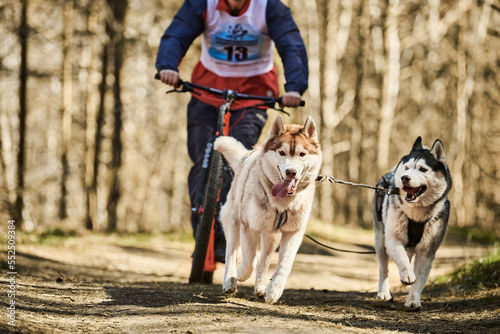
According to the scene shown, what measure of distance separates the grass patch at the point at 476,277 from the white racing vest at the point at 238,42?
280 centimetres

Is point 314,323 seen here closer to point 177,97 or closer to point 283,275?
point 283,275

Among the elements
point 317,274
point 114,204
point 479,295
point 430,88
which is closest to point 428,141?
point 430,88

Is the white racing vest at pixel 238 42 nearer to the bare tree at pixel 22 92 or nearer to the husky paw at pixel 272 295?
the husky paw at pixel 272 295

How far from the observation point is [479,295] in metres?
5.39

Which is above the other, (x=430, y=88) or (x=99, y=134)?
(x=430, y=88)

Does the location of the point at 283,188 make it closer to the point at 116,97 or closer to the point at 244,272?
the point at 244,272

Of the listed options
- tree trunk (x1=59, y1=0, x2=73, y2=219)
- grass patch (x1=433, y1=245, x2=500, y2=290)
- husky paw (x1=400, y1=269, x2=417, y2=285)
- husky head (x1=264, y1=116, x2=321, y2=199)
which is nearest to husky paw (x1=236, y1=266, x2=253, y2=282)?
husky head (x1=264, y1=116, x2=321, y2=199)

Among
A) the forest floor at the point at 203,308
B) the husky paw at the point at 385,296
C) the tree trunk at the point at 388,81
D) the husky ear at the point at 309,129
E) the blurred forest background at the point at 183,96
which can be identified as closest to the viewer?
the forest floor at the point at 203,308

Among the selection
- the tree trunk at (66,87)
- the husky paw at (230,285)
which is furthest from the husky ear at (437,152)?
the tree trunk at (66,87)

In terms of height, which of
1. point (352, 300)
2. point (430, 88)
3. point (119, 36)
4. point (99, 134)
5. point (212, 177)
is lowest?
point (352, 300)

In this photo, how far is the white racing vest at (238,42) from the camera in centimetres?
570

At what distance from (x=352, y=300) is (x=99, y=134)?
1151 centimetres

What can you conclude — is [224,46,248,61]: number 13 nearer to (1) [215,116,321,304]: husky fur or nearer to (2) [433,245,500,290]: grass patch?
(1) [215,116,321,304]: husky fur

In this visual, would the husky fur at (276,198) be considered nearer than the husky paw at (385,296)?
Yes
